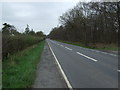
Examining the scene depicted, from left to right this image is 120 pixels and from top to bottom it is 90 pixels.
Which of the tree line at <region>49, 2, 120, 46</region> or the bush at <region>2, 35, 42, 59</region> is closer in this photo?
the bush at <region>2, 35, 42, 59</region>

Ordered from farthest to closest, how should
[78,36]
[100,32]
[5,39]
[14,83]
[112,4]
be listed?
[78,36]
[100,32]
[112,4]
[5,39]
[14,83]

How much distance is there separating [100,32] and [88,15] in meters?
8.39

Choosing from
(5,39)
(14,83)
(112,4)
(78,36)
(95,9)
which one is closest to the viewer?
(14,83)

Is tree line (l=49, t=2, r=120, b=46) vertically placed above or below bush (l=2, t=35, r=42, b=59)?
above

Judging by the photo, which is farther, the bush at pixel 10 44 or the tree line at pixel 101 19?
the tree line at pixel 101 19

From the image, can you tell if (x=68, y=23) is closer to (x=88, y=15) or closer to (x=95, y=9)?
(x=88, y=15)

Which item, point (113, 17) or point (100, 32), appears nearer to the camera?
point (113, 17)

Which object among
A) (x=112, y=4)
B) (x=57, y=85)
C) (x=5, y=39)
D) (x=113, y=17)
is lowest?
(x=57, y=85)

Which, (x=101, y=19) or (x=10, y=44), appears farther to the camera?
(x=101, y=19)

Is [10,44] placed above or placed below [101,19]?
below

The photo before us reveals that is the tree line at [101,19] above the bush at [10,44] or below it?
above

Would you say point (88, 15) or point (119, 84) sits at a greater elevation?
point (88, 15)

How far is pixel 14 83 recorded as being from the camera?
6.17m

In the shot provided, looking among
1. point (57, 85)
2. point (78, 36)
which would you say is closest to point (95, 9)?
point (78, 36)
